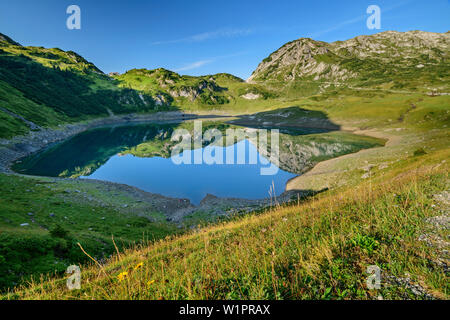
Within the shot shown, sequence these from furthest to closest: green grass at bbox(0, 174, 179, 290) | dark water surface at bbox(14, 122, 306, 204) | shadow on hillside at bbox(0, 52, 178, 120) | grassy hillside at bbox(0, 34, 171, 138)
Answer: shadow on hillside at bbox(0, 52, 178, 120) → grassy hillside at bbox(0, 34, 171, 138) → dark water surface at bbox(14, 122, 306, 204) → green grass at bbox(0, 174, 179, 290)

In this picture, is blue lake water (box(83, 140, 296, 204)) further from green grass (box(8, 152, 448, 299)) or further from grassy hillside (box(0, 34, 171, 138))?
grassy hillside (box(0, 34, 171, 138))

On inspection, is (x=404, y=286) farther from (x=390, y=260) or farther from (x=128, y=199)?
(x=128, y=199)

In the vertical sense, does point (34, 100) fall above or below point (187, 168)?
above

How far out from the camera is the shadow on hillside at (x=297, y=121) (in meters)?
110

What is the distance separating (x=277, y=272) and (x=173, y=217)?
972 inches

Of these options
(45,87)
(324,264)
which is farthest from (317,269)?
(45,87)

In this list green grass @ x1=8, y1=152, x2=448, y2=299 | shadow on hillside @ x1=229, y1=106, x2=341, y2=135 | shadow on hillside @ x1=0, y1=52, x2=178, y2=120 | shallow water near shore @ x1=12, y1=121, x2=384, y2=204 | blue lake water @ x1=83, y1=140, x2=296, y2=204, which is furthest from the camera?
shadow on hillside @ x1=0, y1=52, x2=178, y2=120

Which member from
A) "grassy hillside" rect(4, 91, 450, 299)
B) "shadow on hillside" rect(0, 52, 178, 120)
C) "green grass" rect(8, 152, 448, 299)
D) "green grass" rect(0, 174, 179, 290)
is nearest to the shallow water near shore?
"green grass" rect(0, 174, 179, 290)

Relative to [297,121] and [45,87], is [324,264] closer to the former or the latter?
[297,121]

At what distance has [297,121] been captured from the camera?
132m

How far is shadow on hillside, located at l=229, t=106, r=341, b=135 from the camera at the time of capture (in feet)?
360

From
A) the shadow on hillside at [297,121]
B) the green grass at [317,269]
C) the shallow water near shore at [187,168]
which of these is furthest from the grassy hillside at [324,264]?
the shadow on hillside at [297,121]

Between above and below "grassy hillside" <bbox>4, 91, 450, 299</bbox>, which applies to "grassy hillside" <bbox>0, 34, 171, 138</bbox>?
above

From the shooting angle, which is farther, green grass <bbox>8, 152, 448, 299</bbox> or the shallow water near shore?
the shallow water near shore
